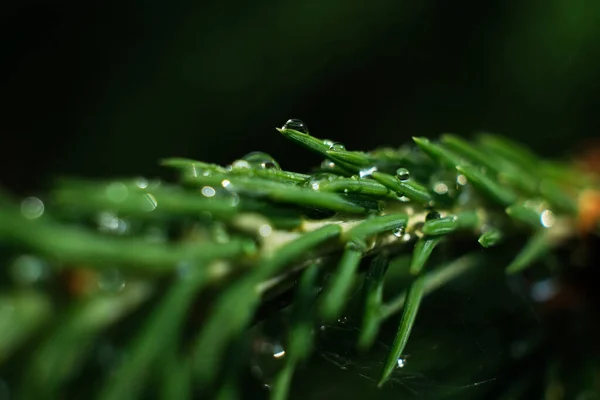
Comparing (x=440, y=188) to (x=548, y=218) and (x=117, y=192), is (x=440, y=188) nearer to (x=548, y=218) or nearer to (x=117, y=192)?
(x=548, y=218)

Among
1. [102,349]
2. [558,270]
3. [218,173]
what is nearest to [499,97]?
[558,270]

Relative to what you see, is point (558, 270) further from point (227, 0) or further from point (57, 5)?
point (57, 5)

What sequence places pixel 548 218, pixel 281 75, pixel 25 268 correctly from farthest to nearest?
pixel 281 75 → pixel 548 218 → pixel 25 268

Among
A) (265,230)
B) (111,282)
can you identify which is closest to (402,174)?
(265,230)

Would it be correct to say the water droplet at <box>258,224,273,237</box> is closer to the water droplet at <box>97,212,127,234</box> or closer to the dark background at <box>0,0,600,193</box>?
the water droplet at <box>97,212,127,234</box>

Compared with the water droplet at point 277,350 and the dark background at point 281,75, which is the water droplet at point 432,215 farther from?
the dark background at point 281,75

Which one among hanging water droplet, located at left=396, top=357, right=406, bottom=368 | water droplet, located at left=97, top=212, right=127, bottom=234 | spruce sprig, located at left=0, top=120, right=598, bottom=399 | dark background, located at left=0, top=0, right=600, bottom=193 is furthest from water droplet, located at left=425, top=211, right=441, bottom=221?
A: dark background, located at left=0, top=0, right=600, bottom=193

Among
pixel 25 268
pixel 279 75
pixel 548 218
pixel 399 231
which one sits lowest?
pixel 25 268
